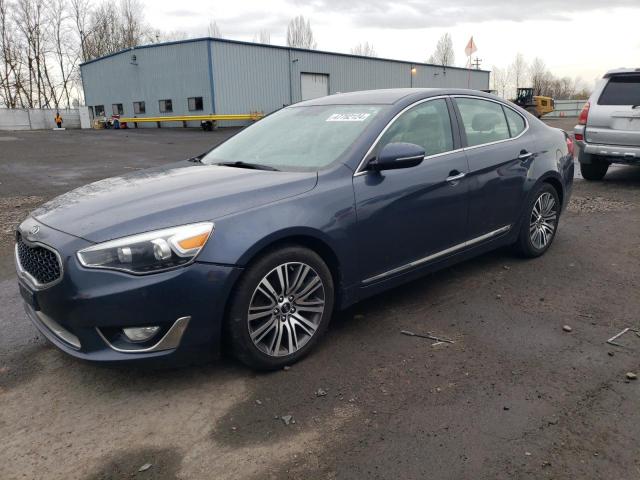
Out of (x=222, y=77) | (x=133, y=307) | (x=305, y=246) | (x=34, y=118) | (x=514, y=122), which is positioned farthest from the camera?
(x=34, y=118)

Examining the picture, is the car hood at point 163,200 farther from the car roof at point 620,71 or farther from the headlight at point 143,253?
the car roof at point 620,71

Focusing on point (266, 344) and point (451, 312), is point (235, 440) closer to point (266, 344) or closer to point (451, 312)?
point (266, 344)

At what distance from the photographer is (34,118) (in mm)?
44656

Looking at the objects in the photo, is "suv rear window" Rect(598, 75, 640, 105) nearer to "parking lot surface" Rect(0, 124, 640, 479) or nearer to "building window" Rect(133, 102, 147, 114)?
"parking lot surface" Rect(0, 124, 640, 479)

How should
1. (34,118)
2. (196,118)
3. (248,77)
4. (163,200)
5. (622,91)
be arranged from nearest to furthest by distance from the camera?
1. (163,200)
2. (622,91)
3. (196,118)
4. (248,77)
5. (34,118)

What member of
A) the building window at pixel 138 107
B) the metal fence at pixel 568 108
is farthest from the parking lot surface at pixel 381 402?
the metal fence at pixel 568 108

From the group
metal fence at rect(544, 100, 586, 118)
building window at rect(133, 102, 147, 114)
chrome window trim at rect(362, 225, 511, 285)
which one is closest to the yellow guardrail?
building window at rect(133, 102, 147, 114)

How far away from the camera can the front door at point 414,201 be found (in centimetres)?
351

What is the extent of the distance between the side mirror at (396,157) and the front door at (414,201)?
71 millimetres

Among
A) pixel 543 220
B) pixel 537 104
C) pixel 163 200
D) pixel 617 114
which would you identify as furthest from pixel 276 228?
pixel 537 104

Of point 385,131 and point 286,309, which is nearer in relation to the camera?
point 286,309

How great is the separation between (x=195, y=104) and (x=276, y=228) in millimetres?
31693

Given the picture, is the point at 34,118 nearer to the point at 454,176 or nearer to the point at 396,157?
the point at 454,176

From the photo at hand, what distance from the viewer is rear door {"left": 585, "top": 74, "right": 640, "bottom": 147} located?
27.2ft
